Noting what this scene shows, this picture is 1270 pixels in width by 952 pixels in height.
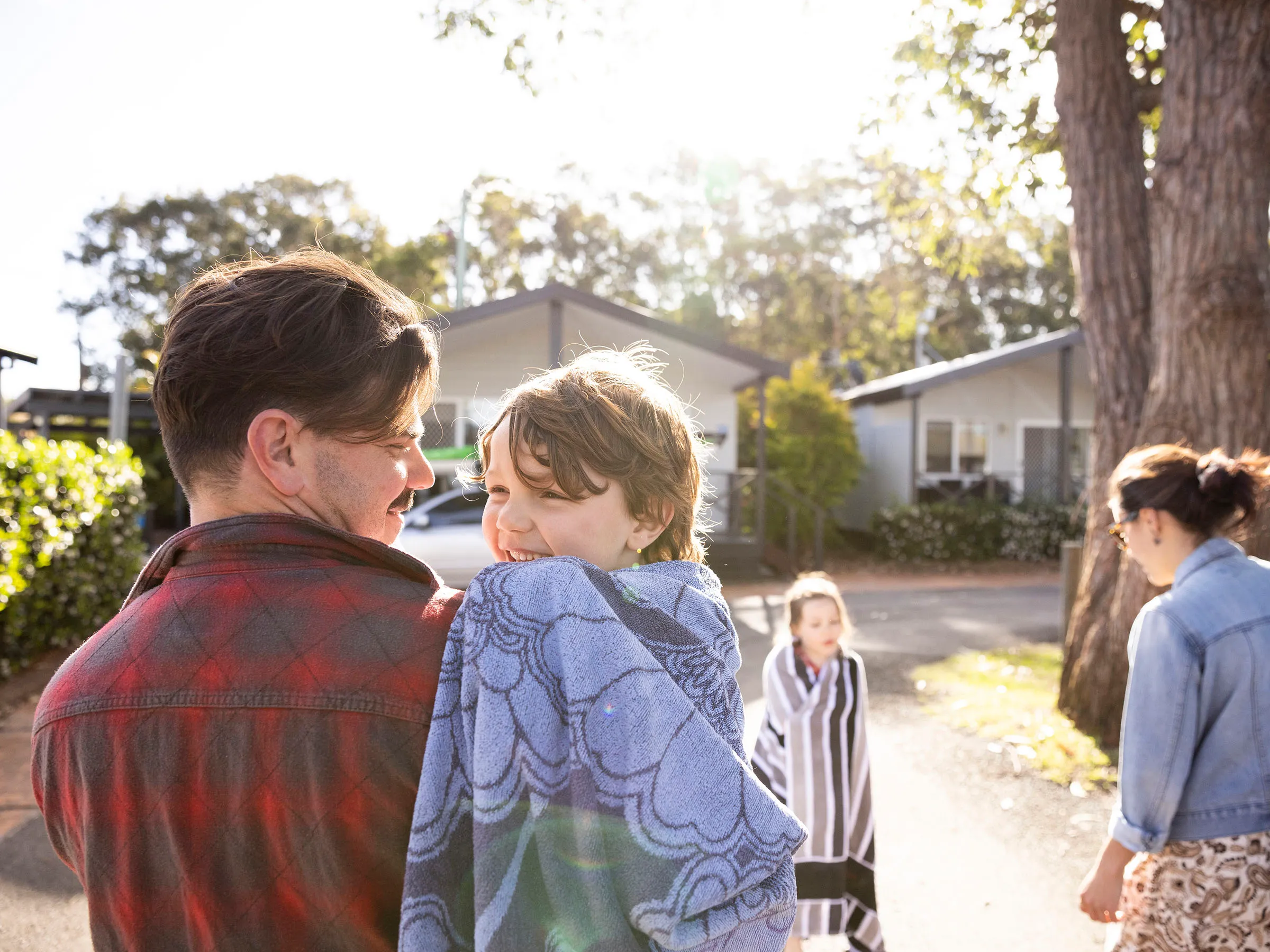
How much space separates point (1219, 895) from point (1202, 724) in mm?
425

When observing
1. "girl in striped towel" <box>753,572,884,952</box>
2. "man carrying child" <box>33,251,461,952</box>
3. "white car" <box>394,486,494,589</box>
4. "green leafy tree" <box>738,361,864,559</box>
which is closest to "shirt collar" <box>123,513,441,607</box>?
"man carrying child" <box>33,251,461,952</box>

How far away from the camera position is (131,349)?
37.4m

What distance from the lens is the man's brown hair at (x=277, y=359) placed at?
53.3 inches

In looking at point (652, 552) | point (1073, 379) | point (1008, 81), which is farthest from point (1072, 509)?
point (652, 552)

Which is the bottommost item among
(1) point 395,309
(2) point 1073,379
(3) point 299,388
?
(3) point 299,388

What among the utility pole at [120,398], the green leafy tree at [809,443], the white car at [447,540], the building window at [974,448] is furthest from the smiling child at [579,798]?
the building window at [974,448]

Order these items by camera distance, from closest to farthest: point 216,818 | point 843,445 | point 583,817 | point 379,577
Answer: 1. point 583,817
2. point 216,818
3. point 379,577
4. point 843,445

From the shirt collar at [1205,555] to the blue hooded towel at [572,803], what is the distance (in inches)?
70.3

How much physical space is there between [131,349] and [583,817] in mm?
41630

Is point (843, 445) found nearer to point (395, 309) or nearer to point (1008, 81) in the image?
point (1008, 81)

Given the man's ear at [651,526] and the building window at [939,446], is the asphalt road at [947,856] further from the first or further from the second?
the building window at [939,446]

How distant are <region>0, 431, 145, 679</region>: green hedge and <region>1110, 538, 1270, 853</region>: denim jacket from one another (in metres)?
5.80

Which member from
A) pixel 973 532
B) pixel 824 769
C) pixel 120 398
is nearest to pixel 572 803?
pixel 824 769

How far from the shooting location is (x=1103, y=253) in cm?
722
